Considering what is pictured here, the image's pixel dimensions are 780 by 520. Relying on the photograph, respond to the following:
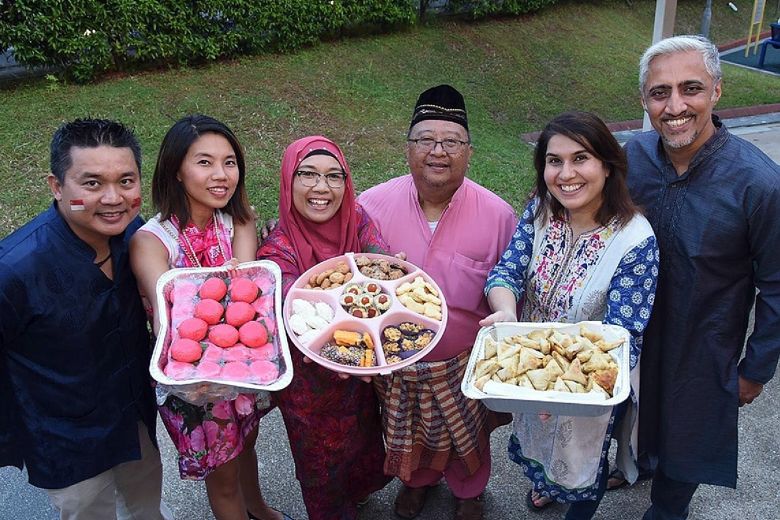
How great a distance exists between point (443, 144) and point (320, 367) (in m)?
1.02

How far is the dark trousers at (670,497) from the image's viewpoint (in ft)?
8.41

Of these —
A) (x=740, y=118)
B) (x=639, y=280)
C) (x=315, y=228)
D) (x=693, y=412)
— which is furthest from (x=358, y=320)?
(x=740, y=118)

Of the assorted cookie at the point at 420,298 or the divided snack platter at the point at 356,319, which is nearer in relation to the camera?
the divided snack platter at the point at 356,319

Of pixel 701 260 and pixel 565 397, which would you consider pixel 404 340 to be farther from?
pixel 701 260

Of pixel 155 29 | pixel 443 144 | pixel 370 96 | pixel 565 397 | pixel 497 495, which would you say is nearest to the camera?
pixel 565 397

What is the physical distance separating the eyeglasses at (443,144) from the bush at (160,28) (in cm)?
595

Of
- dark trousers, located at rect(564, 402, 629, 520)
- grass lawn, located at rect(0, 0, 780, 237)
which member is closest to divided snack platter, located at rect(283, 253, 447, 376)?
dark trousers, located at rect(564, 402, 629, 520)

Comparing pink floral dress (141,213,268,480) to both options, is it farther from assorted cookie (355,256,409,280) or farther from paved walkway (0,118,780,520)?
paved walkway (0,118,780,520)

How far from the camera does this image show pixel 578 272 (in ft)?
7.45

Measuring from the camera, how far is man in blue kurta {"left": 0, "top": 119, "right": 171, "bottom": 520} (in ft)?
6.56

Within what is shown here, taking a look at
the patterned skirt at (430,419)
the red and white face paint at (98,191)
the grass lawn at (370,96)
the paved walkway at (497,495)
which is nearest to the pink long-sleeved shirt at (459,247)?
the patterned skirt at (430,419)

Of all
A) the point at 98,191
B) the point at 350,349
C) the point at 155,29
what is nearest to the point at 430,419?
the point at 350,349

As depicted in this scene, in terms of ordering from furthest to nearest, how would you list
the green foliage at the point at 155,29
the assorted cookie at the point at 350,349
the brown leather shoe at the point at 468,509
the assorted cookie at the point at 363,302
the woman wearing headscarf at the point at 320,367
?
1. the green foliage at the point at 155,29
2. the brown leather shoe at the point at 468,509
3. the woman wearing headscarf at the point at 320,367
4. the assorted cookie at the point at 363,302
5. the assorted cookie at the point at 350,349

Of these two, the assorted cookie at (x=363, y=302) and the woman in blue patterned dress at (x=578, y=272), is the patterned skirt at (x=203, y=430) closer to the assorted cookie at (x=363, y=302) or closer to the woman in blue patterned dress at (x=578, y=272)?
the assorted cookie at (x=363, y=302)
